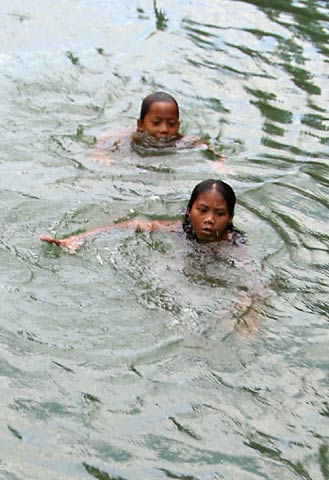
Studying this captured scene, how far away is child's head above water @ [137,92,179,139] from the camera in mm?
8461

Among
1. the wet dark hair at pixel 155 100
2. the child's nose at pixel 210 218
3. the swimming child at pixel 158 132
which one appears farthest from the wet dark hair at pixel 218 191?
the wet dark hair at pixel 155 100

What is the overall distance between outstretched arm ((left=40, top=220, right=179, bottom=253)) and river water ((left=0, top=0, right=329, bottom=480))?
70mm

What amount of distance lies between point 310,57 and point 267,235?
4.85 metres

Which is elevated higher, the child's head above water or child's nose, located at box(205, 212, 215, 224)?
the child's head above water

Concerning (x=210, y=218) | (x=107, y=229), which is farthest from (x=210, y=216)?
(x=107, y=229)

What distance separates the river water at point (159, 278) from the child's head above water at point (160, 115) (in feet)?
Answer: 1.24

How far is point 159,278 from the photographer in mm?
5980

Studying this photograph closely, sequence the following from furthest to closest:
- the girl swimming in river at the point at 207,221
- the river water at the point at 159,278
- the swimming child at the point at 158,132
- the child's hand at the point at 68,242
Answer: the swimming child at the point at 158,132
the girl swimming in river at the point at 207,221
the child's hand at the point at 68,242
the river water at the point at 159,278

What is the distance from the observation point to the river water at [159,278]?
449 cm

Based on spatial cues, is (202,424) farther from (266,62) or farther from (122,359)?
(266,62)

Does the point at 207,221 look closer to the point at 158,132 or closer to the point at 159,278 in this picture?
the point at 159,278

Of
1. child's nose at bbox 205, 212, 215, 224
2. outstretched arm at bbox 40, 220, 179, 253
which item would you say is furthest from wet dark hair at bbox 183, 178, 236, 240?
outstretched arm at bbox 40, 220, 179, 253

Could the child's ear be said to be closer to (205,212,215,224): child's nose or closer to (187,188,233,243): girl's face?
(187,188,233,243): girl's face

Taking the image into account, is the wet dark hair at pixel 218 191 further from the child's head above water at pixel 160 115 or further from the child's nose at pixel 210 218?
the child's head above water at pixel 160 115
